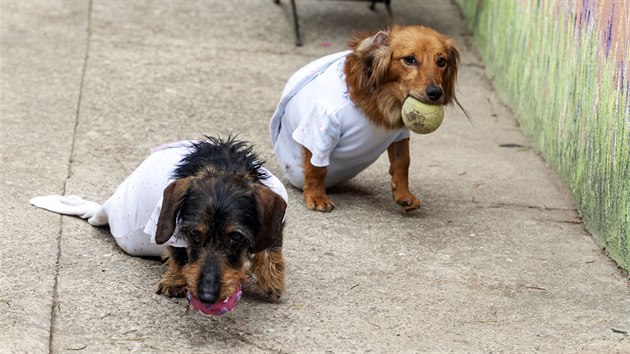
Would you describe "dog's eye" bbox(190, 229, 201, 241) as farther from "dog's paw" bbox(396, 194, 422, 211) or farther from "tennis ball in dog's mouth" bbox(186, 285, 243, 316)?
"dog's paw" bbox(396, 194, 422, 211)

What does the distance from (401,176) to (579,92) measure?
4.26 ft

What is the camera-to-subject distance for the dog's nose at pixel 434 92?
17.9 feet

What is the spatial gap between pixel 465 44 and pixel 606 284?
14.6 ft

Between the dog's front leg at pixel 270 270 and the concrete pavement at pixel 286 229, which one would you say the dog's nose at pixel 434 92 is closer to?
the concrete pavement at pixel 286 229

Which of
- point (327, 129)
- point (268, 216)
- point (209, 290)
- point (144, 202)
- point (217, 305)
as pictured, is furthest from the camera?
point (327, 129)

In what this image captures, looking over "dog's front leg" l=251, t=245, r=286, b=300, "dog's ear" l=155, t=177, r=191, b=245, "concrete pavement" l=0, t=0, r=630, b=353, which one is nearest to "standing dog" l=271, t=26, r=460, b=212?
"concrete pavement" l=0, t=0, r=630, b=353

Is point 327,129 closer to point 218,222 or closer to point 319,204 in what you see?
point 319,204

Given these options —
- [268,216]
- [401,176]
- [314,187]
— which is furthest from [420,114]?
[268,216]

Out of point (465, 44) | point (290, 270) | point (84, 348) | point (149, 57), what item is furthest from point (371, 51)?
point (465, 44)

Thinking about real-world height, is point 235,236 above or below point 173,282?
above

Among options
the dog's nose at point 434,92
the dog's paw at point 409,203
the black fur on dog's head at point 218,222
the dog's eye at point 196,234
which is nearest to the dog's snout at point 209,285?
the black fur on dog's head at point 218,222

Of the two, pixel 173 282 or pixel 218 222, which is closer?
pixel 218 222

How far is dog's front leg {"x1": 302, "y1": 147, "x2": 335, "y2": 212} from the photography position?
19.2 ft

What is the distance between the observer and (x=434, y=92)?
545 cm
